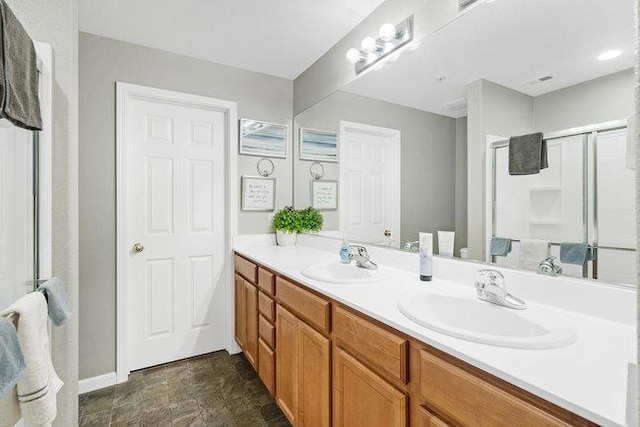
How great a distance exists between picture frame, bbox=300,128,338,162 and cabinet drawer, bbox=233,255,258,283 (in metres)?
1.00

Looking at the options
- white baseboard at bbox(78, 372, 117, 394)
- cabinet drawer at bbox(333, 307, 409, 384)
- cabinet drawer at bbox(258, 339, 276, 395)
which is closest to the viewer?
cabinet drawer at bbox(333, 307, 409, 384)

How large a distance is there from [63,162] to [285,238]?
1.59 m

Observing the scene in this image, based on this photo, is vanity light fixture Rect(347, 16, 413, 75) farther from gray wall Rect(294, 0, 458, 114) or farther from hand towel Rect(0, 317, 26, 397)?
hand towel Rect(0, 317, 26, 397)

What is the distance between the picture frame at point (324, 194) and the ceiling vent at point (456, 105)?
3.37ft

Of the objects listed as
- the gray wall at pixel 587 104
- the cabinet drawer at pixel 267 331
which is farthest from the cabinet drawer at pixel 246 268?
the gray wall at pixel 587 104

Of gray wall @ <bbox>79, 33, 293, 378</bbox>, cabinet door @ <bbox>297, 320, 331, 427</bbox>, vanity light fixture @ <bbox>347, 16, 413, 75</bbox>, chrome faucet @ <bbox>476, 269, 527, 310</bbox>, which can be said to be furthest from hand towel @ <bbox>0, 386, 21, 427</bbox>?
vanity light fixture @ <bbox>347, 16, 413, 75</bbox>

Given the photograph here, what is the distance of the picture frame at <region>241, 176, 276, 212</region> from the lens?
2.59m

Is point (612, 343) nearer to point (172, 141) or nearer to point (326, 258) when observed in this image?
point (326, 258)

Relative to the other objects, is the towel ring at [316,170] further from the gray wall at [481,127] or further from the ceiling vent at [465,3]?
the ceiling vent at [465,3]

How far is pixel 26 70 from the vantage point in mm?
1012

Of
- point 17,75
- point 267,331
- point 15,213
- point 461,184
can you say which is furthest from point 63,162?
point 461,184

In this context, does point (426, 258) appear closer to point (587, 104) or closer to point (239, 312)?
point (587, 104)

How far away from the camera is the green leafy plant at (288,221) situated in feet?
8.52

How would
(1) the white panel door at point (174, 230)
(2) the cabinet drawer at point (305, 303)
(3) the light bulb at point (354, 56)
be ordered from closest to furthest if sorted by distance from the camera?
(2) the cabinet drawer at point (305, 303), (3) the light bulb at point (354, 56), (1) the white panel door at point (174, 230)
